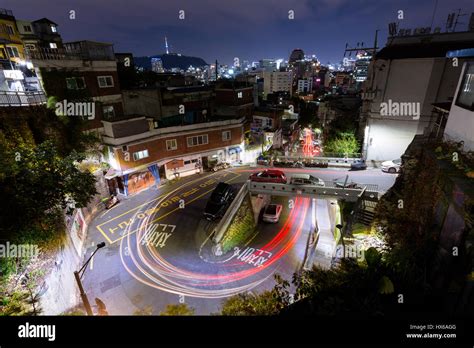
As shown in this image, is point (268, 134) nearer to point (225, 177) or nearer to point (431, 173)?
point (225, 177)

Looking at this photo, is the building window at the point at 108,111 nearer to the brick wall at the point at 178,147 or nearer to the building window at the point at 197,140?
the brick wall at the point at 178,147

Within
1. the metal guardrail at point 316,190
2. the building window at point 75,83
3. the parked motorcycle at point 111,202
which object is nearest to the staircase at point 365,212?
the metal guardrail at point 316,190

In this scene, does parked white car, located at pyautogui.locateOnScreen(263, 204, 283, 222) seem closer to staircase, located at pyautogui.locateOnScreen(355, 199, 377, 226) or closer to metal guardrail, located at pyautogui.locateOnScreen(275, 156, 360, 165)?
staircase, located at pyautogui.locateOnScreen(355, 199, 377, 226)

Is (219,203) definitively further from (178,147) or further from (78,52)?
(78,52)

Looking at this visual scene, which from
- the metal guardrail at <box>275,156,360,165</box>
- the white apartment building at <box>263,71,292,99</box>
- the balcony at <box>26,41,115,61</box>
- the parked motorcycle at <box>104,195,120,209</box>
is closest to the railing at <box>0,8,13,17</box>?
the balcony at <box>26,41,115,61</box>

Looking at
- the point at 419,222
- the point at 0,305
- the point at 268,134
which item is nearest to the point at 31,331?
the point at 0,305

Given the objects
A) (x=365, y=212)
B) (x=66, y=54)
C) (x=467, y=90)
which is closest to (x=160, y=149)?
(x=66, y=54)
